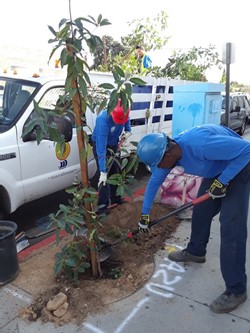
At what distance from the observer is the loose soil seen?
2617 mm

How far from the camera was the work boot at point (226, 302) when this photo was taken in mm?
2615

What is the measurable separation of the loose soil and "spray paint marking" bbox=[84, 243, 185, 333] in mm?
88

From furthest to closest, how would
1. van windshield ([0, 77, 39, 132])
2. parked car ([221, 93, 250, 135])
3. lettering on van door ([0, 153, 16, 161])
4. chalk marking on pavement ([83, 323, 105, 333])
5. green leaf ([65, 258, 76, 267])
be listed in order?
parked car ([221, 93, 250, 135]) → van windshield ([0, 77, 39, 132]) → lettering on van door ([0, 153, 16, 161]) → green leaf ([65, 258, 76, 267]) → chalk marking on pavement ([83, 323, 105, 333])

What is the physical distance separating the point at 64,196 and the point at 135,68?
118 inches

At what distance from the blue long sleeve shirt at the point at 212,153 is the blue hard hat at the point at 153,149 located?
21cm

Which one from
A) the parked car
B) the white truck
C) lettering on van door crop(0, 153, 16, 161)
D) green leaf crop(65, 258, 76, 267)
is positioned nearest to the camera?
green leaf crop(65, 258, 76, 267)

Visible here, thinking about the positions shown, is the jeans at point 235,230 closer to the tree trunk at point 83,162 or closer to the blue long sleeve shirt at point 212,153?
the blue long sleeve shirt at point 212,153

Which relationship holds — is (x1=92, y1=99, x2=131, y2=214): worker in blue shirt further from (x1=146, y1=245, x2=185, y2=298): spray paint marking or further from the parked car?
the parked car

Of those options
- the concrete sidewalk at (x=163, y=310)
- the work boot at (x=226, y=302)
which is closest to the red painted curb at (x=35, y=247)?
the concrete sidewalk at (x=163, y=310)

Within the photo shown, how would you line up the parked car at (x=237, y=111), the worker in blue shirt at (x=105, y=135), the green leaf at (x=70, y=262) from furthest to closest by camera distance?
the parked car at (x=237, y=111), the worker in blue shirt at (x=105, y=135), the green leaf at (x=70, y=262)

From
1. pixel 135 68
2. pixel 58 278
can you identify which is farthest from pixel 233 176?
pixel 135 68

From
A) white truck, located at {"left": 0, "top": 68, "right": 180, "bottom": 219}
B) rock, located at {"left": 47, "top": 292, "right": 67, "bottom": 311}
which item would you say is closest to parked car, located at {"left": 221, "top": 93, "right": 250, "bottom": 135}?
white truck, located at {"left": 0, "top": 68, "right": 180, "bottom": 219}

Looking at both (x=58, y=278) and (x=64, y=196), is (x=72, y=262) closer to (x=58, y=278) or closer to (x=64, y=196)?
(x=58, y=278)

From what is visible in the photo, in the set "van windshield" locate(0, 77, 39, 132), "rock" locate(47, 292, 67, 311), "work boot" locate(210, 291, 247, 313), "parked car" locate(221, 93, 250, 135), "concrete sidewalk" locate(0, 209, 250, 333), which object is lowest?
"concrete sidewalk" locate(0, 209, 250, 333)
